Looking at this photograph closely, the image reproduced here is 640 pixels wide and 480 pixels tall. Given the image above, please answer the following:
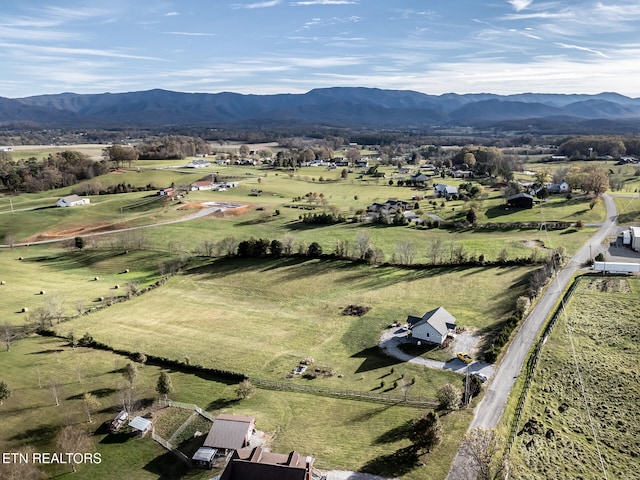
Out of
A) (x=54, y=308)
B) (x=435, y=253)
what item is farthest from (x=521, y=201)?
(x=54, y=308)

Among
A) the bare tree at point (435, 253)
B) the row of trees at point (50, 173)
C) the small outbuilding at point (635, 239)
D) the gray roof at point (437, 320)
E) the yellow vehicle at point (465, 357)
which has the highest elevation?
the row of trees at point (50, 173)

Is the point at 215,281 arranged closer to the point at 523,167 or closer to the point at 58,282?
the point at 58,282

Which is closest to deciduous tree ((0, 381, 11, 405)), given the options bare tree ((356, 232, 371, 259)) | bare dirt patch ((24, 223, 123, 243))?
bare tree ((356, 232, 371, 259))

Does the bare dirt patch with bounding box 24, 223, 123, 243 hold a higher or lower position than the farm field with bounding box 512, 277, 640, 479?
higher

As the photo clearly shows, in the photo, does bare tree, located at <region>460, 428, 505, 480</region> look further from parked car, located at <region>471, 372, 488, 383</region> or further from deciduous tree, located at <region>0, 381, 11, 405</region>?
deciduous tree, located at <region>0, 381, 11, 405</region>

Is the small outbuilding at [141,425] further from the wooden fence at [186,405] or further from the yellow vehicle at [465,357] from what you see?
the yellow vehicle at [465,357]

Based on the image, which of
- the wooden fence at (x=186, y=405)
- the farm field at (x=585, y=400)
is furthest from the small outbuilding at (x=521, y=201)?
the wooden fence at (x=186, y=405)

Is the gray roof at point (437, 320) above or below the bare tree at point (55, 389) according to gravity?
above
